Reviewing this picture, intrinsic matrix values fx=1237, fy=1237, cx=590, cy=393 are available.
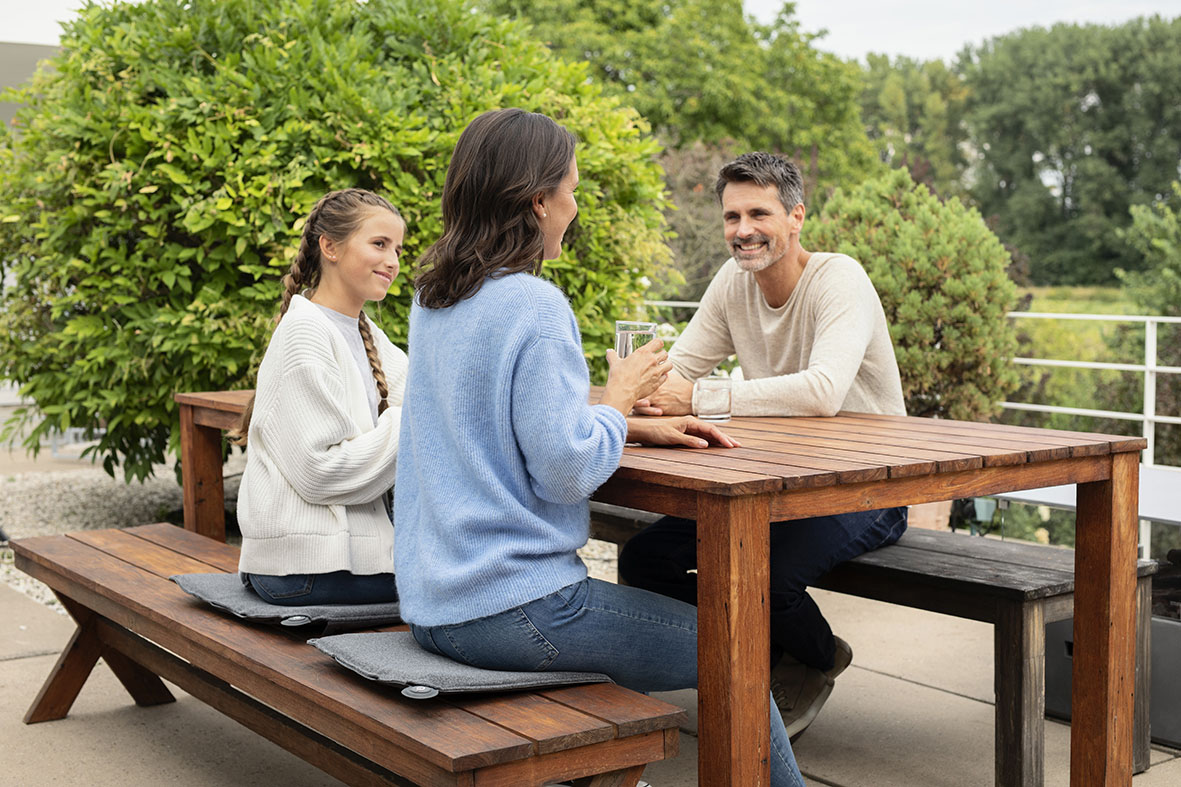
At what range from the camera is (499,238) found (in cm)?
223

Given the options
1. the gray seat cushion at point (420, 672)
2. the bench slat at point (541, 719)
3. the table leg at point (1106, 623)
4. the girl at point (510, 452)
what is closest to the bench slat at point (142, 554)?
the gray seat cushion at point (420, 672)

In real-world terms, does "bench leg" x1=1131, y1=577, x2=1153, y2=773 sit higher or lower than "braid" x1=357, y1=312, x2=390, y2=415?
lower

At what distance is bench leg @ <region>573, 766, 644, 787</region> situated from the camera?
2061 millimetres

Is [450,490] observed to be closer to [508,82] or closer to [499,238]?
[499,238]

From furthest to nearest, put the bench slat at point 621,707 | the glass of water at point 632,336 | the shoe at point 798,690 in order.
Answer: the shoe at point 798,690 → the glass of water at point 632,336 → the bench slat at point 621,707

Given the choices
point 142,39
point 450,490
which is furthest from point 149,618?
point 142,39

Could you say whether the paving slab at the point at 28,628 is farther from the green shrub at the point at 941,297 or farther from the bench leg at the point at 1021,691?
the green shrub at the point at 941,297

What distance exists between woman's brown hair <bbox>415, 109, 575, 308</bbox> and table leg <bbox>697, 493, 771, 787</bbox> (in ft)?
1.83

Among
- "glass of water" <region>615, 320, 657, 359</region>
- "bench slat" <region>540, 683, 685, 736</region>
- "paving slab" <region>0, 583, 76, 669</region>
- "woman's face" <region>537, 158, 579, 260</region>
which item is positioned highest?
"woman's face" <region>537, 158, 579, 260</region>

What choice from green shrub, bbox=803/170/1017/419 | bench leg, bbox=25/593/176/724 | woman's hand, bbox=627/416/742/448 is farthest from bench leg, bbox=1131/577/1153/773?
green shrub, bbox=803/170/1017/419

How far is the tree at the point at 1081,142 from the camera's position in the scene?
4238cm

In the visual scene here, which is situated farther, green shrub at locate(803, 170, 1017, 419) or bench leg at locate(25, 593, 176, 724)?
green shrub at locate(803, 170, 1017, 419)

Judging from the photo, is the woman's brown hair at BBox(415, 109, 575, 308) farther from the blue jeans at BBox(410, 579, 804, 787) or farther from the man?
the man

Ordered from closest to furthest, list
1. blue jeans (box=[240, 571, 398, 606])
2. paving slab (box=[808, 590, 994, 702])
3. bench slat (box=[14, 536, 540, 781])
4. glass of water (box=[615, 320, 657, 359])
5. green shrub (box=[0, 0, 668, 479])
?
bench slat (box=[14, 536, 540, 781])
glass of water (box=[615, 320, 657, 359])
blue jeans (box=[240, 571, 398, 606])
paving slab (box=[808, 590, 994, 702])
green shrub (box=[0, 0, 668, 479])
